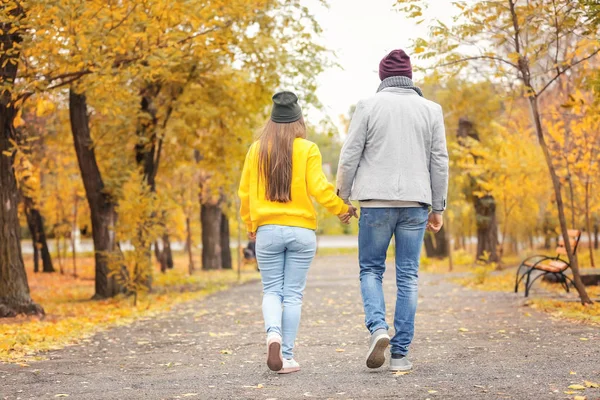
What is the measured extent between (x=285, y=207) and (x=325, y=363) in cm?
145

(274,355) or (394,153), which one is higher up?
(394,153)

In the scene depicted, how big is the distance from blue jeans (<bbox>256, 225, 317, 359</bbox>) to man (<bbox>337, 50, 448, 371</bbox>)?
1.46 feet

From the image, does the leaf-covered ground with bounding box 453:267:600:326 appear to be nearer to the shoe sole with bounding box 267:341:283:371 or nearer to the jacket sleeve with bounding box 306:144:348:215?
the jacket sleeve with bounding box 306:144:348:215

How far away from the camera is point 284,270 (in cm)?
652

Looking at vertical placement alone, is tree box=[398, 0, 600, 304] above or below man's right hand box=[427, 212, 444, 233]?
above

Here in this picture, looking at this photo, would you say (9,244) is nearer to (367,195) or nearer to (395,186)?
(367,195)

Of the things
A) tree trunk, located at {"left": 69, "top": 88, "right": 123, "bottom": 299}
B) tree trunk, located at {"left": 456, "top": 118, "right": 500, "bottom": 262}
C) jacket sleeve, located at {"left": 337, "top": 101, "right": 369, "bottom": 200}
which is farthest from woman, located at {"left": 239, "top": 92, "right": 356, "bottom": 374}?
tree trunk, located at {"left": 456, "top": 118, "right": 500, "bottom": 262}

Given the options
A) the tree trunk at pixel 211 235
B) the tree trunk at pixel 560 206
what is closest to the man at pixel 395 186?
the tree trunk at pixel 560 206

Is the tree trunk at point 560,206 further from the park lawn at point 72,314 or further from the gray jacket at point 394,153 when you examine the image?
the park lawn at point 72,314

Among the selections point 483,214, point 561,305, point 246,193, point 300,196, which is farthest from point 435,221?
point 483,214

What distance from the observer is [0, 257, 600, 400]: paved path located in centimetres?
562

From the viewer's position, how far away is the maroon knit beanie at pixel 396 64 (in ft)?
21.3

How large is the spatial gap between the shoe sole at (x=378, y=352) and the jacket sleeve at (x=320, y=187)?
98 centimetres

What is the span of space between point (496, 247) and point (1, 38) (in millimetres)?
20373
